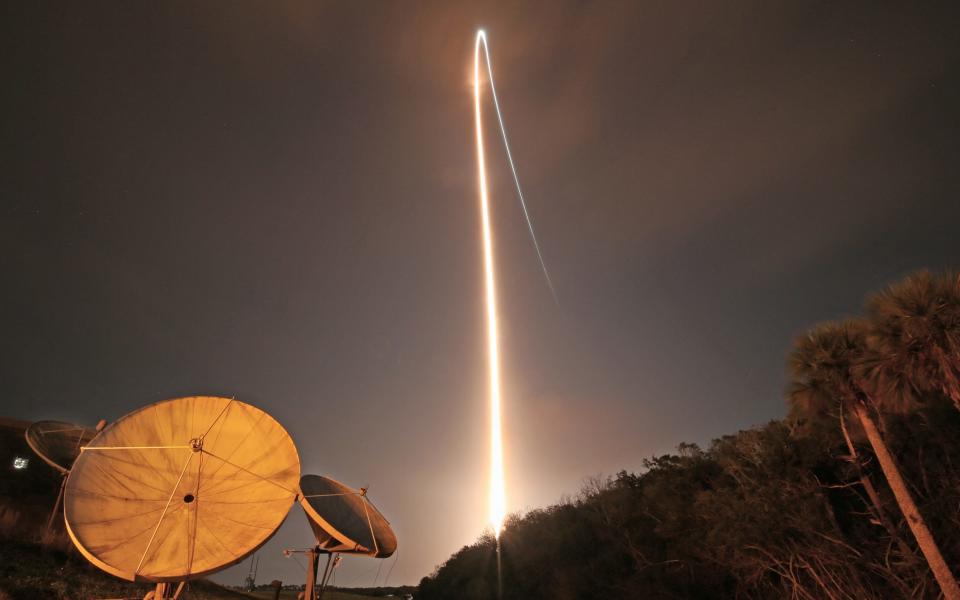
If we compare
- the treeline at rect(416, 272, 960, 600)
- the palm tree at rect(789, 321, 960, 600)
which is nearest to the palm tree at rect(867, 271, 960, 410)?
the treeline at rect(416, 272, 960, 600)

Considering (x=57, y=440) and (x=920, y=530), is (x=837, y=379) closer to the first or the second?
(x=920, y=530)

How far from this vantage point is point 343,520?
40.8ft

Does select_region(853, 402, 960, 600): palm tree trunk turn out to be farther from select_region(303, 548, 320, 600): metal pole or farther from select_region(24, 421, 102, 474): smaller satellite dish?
select_region(24, 421, 102, 474): smaller satellite dish

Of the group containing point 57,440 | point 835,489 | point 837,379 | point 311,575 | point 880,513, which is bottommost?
point 311,575

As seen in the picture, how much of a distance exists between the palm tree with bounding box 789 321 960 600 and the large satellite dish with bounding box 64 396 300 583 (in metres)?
15.5

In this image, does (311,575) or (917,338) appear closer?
(311,575)

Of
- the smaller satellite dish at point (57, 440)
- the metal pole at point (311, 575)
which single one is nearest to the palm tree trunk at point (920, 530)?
the metal pole at point (311, 575)

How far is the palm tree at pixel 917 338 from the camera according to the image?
40.1 ft

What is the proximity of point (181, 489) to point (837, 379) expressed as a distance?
1757 centimetres

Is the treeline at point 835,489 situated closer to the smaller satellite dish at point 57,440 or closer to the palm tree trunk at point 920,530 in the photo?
the palm tree trunk at point 920,530

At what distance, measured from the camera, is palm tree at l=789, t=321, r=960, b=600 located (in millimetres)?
13695

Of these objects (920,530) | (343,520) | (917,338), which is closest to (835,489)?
(920,530)

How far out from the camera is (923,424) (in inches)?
763

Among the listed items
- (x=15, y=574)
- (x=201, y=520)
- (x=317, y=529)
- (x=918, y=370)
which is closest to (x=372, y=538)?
(x=317, y=529)
